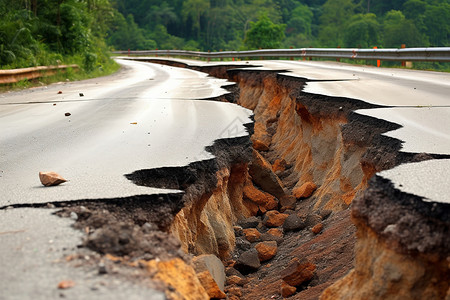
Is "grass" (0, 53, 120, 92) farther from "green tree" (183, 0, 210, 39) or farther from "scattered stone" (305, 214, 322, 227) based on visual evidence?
"green tree" (183, 0, 210, 39)

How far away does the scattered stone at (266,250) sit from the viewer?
550 cm

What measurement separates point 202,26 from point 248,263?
→ 76764 mm

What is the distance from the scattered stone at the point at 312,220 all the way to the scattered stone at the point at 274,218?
1.65 feet

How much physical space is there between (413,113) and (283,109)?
5.59m

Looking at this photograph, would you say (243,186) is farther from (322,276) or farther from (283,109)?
(283,109)

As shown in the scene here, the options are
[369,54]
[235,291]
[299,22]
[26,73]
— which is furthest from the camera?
[299,22]

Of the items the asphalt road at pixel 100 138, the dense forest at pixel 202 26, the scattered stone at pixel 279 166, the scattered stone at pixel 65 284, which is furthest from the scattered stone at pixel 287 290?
the dense forest at pixel 202 26

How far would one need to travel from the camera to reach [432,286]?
2.68 m

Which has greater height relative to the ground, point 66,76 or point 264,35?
point 264,35

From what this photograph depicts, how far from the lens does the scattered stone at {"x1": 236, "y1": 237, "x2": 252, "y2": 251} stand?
573cm

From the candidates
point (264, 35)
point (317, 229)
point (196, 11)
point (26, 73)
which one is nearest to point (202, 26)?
point (196, 11)

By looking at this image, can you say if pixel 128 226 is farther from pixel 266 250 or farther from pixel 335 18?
pixel 335 18

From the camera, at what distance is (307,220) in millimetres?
6188

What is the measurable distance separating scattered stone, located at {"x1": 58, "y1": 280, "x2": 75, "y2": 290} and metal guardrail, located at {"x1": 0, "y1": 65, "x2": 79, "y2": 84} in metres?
12.4
